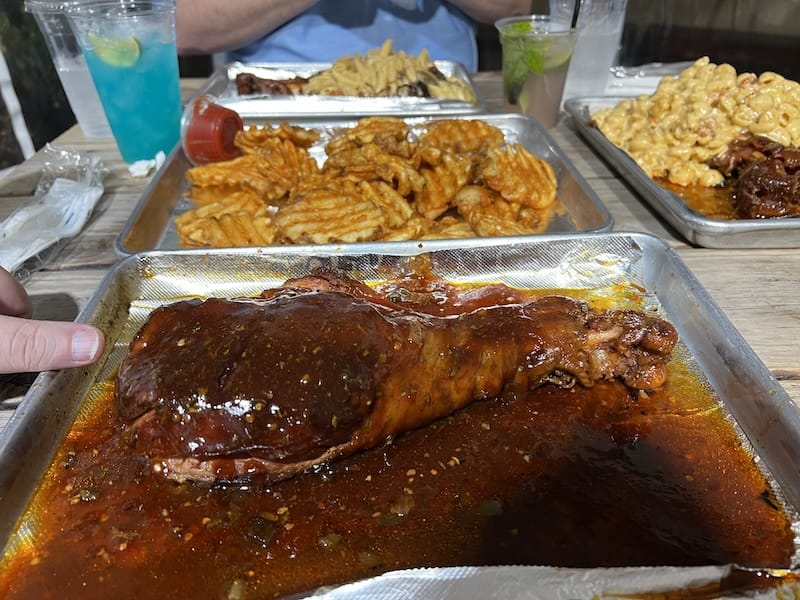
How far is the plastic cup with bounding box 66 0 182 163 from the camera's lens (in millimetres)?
2779

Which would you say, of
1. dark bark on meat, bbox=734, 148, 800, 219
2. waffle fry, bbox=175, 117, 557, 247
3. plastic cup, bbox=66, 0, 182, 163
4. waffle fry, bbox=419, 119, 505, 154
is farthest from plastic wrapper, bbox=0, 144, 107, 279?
dark bark on meat, bbox=734, 148, 800, 219

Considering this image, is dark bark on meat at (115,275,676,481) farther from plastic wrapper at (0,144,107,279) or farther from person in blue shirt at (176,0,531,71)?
person in blue shirt at (176,0,531,71)

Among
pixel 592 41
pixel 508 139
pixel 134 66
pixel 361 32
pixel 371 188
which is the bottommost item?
pixel 508 139

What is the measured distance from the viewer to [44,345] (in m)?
1.40

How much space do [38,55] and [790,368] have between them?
631cm

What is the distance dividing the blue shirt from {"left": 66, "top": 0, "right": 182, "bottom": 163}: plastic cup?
4.52 feet

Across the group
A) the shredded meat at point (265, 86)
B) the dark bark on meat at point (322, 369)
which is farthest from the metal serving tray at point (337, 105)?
the dark bark on meat at point (322, 369)

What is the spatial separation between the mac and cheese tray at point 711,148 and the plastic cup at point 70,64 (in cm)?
274

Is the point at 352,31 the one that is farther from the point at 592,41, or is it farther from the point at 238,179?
the point at 238,179

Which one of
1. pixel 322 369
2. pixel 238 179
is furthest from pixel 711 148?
pixel 322 369

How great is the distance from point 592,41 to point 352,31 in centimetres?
176

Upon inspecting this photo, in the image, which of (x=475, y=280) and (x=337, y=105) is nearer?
(x=475, y=280)

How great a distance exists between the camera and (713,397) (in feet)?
5.20

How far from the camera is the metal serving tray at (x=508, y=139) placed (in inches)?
90.7
